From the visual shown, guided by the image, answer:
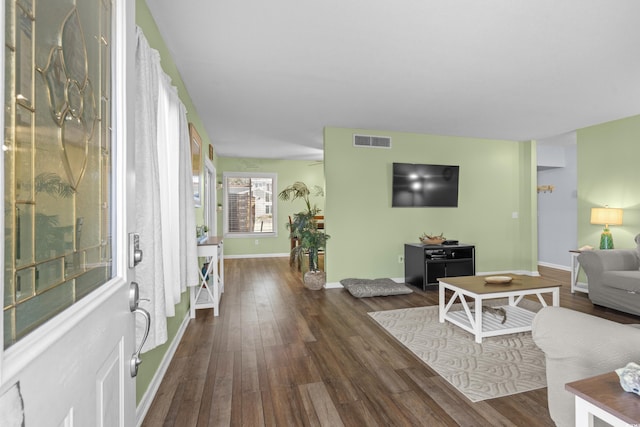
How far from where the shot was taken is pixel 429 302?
3.92 metres

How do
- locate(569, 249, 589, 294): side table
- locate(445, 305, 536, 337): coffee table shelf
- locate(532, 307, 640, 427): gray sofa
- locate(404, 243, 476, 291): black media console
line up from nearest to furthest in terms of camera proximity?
locate(532, 307, 640, 427): gray sofa, locate(445, 305, 536, 337): coffee table shelf, locate(569, 249, 589, 294): side table, locate(404, 243, 476, 291): black media console

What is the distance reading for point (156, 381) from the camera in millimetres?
2012

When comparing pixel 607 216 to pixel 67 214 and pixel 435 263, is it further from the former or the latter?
pixel 67 214

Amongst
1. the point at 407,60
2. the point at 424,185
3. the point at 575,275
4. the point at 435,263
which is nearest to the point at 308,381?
the point at 407,60

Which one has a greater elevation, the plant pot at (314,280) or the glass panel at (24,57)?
the glass panel at (24,57)

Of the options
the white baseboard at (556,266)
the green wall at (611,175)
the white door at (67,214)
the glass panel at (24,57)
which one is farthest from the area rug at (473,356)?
the white baseboard at (556,266)

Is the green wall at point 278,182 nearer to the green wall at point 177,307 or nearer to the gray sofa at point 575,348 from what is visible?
the green wall at point 177,307

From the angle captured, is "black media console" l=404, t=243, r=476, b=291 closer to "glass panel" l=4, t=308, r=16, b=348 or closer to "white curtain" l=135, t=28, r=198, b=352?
"white curtain" l=135, t=28, r=198, b=352

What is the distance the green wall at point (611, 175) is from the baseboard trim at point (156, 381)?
5.69 m

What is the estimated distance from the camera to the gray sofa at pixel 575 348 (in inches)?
41.4

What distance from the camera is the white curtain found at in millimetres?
1628

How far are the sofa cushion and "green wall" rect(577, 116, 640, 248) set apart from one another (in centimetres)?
121

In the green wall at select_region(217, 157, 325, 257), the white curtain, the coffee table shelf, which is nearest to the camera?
the white curtain

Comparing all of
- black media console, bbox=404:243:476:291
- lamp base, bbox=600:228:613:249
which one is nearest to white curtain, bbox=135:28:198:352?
black media console, bbox=404:243:476:291
